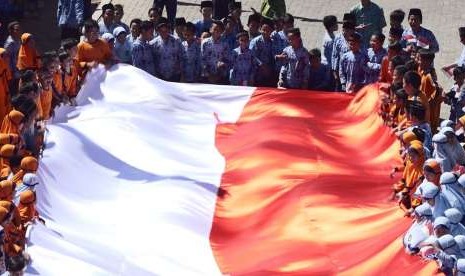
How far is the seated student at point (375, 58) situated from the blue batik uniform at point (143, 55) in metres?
2.66

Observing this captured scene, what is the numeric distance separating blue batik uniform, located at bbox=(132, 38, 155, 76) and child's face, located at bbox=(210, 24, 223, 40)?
0.78 meters

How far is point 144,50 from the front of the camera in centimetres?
1205

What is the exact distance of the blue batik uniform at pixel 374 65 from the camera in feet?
38.5

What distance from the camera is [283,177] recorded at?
9.54 metres

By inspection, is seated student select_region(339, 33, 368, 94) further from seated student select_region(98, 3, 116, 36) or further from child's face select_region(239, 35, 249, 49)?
seated student select_region(98, 3, 116, 36)

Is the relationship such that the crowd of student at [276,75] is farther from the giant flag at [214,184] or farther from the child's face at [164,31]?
the giant flag at [214,184]

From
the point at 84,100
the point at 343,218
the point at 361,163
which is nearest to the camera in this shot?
the point at 343,218

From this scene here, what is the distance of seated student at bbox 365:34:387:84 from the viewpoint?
463 inches

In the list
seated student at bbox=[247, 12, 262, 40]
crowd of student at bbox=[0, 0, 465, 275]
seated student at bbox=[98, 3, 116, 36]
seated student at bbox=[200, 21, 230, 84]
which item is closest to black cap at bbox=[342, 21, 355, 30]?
crowd of student at bbox=[0, 0, 465, 275]

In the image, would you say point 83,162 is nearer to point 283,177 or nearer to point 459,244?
point 283,177

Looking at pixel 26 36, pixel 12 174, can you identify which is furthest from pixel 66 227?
pixel 26 36

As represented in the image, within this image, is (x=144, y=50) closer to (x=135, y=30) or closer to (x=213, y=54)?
(x=135, y=30)

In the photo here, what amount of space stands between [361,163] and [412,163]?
1190 millimetres

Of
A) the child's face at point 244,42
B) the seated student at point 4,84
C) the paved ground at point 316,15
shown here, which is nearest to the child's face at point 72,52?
the seated student at point 4,84
